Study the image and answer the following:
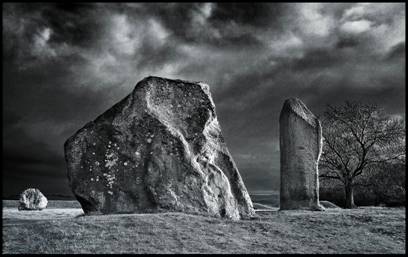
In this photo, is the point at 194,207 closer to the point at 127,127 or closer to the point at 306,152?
the point at 127,127

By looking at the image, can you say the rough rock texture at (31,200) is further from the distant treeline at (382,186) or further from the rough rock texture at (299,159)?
the distant treeline at (382,186)

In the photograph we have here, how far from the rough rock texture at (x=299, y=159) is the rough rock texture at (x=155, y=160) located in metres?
4.42

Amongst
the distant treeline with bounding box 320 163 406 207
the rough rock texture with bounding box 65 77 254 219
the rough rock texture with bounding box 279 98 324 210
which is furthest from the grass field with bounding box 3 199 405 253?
the distant treeline with bounding box 320 163 406 207

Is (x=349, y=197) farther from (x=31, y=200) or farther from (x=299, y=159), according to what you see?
(x=31, y=200)

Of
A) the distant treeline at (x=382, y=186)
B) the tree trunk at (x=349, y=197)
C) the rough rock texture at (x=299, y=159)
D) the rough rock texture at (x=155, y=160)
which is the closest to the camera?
the rough rock texture at (x=155, y=160)

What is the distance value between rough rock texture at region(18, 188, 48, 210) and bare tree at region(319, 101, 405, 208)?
20794 millimetres

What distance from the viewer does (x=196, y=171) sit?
1445cm

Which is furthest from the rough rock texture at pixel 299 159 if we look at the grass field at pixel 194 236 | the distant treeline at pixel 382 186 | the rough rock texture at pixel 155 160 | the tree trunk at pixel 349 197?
the distant treeline at pixel 382 186

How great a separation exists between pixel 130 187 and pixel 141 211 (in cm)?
94

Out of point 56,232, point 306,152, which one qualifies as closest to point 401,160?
point 306,152

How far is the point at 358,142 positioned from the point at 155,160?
773 inches

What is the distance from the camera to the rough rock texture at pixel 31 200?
29.4 metres

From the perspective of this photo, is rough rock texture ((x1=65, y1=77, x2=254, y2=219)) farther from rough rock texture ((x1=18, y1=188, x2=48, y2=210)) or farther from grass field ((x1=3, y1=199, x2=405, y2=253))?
rough rock texture ((x1=18, y1=188, x2=48, y2=210))

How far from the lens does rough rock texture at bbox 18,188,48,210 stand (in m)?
29.4
